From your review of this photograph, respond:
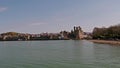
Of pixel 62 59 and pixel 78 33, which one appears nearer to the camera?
pixel 62 59

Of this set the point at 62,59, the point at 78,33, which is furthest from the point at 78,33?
the point at 62,59

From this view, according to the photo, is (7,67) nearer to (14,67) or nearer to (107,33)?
(14,67)

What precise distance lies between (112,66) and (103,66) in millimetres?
813

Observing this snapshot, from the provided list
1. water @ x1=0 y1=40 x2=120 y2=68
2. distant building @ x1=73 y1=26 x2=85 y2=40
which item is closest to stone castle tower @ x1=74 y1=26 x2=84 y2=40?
distant building @ x1=73 y1=26 x2=85 y2=40

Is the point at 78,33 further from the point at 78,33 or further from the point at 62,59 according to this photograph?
the point at 62,59

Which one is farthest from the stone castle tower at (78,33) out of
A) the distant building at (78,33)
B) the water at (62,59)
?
the water at (62,59)

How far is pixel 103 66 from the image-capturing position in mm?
20562

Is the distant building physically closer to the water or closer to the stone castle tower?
the stone castle tower

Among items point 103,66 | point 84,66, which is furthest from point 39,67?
point 103,66

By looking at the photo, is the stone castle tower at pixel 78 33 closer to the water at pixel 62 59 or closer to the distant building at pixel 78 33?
the distant building at pixel 78 33

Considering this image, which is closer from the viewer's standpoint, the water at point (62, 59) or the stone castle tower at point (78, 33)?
the water at point (62, 59)

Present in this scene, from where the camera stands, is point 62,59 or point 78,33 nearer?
point 62,59

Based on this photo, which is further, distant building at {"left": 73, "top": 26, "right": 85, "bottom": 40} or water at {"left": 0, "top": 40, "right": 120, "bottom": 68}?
distant building at {"left": 73, "top": 26, "right": 85, "bottom": 40}

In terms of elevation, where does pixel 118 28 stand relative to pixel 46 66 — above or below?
above
